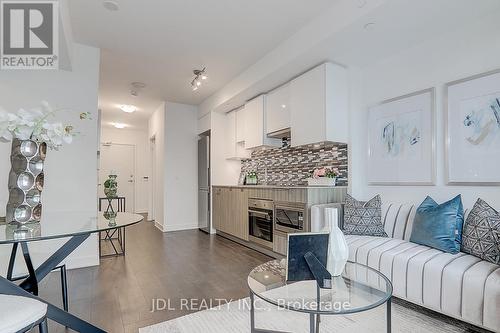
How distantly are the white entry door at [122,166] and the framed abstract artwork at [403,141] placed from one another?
7.26 metres

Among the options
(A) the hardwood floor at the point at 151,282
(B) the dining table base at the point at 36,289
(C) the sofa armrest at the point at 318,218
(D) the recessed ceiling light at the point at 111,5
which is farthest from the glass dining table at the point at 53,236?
(D) the recessed ceiling light at the point at 111,5

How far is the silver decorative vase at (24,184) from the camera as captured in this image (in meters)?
1.67

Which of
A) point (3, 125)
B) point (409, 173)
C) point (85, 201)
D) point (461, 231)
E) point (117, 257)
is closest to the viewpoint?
point (3, 125)

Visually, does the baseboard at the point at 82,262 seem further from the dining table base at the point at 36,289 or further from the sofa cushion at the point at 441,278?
the sofa cushion at the point at 441,278

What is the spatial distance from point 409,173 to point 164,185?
4.28 meters

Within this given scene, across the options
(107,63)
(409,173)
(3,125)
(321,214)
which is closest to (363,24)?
(409,173)

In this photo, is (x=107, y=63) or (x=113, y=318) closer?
(x=113, y=318)

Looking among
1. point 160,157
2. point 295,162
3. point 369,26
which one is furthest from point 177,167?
point 369,26

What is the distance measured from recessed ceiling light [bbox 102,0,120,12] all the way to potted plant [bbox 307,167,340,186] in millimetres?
2789

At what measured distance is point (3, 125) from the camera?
1.58 meters

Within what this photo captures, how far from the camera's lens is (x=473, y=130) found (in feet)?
7.59

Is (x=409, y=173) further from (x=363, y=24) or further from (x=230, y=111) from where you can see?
(x=230, y=111)

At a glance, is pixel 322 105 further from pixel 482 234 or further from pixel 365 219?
pixel 482 234

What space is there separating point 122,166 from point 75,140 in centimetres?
538
